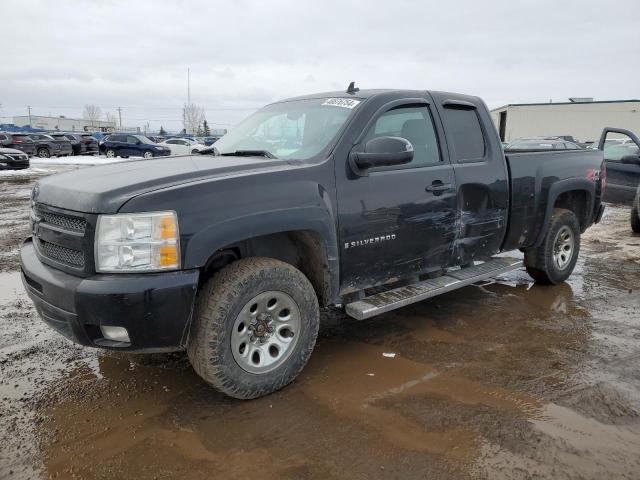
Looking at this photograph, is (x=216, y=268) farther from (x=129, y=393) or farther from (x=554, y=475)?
(x=554, y=475)

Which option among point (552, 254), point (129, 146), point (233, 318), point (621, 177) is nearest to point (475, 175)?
point (552, 254)

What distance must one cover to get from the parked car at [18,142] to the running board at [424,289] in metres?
26.5

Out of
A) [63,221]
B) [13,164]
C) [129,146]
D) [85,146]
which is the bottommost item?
[13,164]

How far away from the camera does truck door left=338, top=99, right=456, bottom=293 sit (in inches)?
134

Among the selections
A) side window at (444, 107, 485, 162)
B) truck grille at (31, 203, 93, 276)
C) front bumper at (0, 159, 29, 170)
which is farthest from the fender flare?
front bumper at (0, 159, 29, 170)

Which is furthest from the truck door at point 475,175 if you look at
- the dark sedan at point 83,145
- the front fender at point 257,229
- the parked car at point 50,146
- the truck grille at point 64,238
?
the dark sedan at point 83,145

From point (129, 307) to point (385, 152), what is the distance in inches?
71.8

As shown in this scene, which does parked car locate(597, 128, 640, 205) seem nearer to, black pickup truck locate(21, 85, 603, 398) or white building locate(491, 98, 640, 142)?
black pickup truck locate(21, 85, 603, 398)

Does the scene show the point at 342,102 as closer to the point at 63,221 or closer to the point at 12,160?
the point at 63,221

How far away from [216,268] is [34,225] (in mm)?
1207

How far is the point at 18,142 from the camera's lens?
1040 inches

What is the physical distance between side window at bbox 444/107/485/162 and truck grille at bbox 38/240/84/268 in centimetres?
294

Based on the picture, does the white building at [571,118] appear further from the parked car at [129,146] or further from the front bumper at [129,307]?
the front bumper at [129,307]

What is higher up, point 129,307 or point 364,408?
point 129,307
